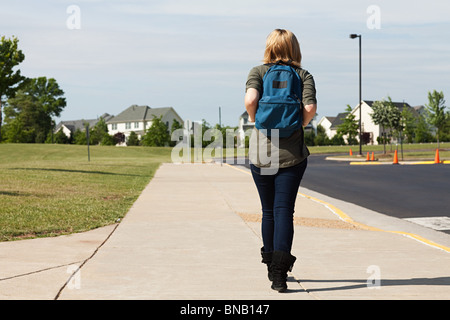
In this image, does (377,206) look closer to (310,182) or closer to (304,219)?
(304,219)

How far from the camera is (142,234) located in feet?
25.8

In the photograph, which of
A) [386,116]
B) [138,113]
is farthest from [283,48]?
[138,113]

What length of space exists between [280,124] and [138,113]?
404 ft

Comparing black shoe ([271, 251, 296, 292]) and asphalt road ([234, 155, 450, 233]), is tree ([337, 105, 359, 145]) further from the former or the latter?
black shoe ([271, 251, 296, 292])

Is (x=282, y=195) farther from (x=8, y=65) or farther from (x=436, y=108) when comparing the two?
(x=436, y=108)

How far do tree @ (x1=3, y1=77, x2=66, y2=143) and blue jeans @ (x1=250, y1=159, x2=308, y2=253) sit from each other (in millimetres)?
91073

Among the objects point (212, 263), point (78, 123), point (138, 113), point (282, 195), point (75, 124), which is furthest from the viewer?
point (78, 123)

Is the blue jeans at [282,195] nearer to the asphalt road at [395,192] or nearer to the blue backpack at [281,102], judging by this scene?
the blue backpack at [281,102]

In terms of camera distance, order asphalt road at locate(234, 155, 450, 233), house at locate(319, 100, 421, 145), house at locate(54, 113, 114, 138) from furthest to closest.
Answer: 1. house at locate(54, 113, 114, 138)
2. house at locate(319, 100, 421, 145)
3. asphalt road at locate(234, 155, 450, 233)

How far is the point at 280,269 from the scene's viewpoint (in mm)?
4691

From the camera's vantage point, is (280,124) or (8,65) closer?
(280,124)

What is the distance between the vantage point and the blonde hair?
4.82m

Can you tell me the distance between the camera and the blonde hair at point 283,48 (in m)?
4.82

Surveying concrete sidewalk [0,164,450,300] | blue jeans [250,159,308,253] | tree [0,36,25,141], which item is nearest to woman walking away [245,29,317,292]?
blue jeans [250,159,308,253]
